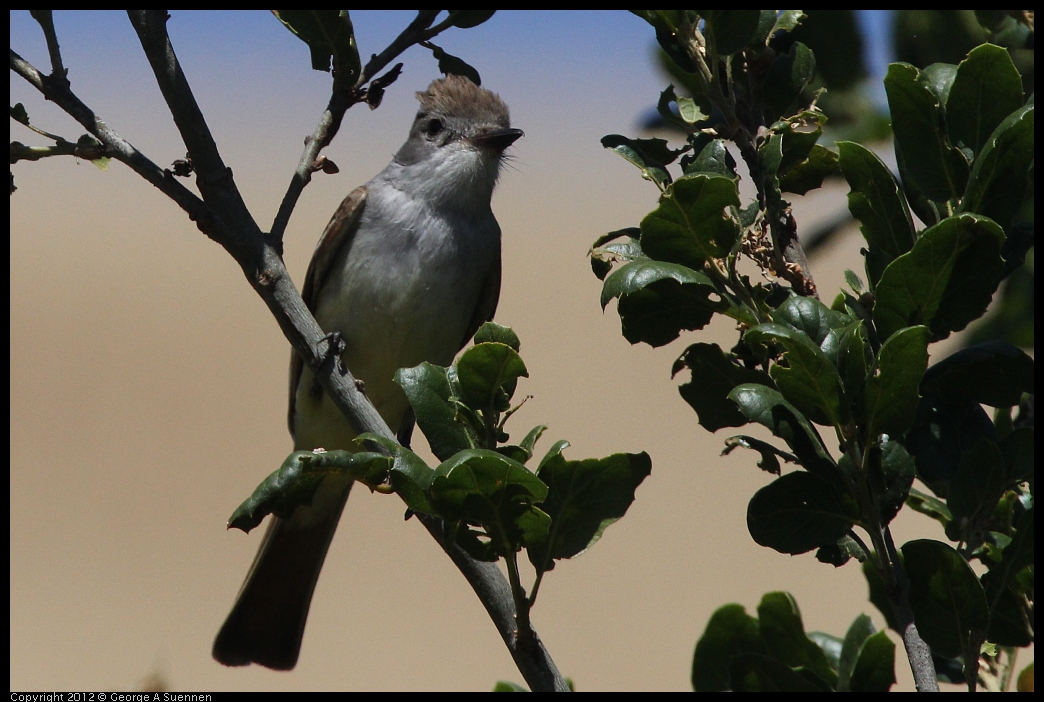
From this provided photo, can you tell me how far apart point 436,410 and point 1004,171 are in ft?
3.74

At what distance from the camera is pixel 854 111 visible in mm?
3189

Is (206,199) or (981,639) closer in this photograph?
(981,639)

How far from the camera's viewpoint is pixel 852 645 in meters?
2.08

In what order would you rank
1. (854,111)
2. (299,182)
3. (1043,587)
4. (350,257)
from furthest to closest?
1. (350,257)
2. (854,111)
3. (299,182)
4. (1043,587)

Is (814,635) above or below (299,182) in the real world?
below

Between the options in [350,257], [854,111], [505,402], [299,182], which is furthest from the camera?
[350,257]

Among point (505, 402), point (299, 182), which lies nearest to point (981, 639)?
point (505, 402)

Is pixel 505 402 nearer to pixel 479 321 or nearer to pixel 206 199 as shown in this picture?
pixel 206 199

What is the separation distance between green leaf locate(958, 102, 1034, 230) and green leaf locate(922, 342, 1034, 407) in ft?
0.81

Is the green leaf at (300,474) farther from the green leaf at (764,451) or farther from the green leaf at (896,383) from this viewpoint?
the green leaf at (896,383)

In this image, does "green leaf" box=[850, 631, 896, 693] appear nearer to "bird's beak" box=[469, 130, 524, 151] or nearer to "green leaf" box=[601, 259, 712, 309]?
"green leaf" box=[601, 259, 712, 309]

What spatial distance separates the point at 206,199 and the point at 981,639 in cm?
192

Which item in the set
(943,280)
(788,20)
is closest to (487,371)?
(943,280)

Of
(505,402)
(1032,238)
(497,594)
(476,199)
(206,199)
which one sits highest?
(476,199)
